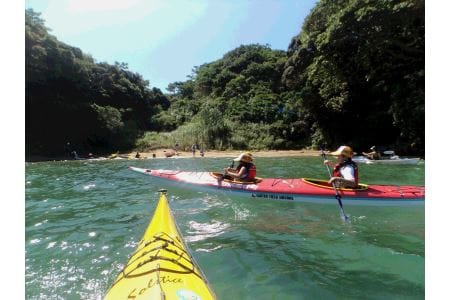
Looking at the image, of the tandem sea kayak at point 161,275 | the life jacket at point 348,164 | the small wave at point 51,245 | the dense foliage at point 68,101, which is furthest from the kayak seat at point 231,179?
→ the dense foliage at point 68,101

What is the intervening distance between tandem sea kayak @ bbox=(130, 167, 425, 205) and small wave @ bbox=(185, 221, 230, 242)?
169cm

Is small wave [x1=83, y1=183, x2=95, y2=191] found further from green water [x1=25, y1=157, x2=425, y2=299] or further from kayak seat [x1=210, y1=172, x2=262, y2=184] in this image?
kayak seat [x1=210, y1=172, x2=262, y2=184]

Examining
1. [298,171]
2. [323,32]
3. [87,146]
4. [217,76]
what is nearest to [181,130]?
[87,146]

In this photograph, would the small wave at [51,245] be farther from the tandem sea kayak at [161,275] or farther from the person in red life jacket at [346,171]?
the person in red life jacket at [346,171]

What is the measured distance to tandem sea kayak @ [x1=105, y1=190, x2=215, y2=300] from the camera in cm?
339

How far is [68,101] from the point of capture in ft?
115

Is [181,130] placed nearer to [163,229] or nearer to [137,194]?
[137,194]

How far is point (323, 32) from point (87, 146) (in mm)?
22905

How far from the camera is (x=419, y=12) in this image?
2084cm

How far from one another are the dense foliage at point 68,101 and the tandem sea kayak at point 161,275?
30.9 metres

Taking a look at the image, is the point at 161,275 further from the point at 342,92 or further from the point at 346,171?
the point at 342,92

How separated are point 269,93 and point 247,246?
32.2m

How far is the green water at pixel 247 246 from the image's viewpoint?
520cm

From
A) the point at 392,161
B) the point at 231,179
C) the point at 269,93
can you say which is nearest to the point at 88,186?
the point at 231,179
